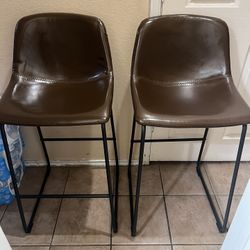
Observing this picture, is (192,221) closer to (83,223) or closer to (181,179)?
(181,179)

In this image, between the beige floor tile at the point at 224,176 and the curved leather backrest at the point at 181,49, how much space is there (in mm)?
634

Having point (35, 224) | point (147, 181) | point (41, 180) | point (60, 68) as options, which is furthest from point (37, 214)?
point (60, 68)

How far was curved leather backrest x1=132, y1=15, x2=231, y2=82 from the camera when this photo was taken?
3.78 feet

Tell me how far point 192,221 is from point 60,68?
96cm

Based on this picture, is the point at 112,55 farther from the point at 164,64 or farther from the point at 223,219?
the point at 223,219

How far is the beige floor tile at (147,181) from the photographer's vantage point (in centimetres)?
149

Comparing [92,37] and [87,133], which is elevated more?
[92,37]

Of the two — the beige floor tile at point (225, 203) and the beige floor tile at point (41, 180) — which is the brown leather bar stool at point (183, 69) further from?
the beige floor tile at point (41, 180)

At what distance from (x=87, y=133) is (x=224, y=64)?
778mm

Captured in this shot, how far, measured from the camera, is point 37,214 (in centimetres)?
137

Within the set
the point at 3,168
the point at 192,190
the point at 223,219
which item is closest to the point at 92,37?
the point at 3,168

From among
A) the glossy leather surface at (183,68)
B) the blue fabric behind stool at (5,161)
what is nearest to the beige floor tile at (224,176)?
the glossy leather surface at (183,68)

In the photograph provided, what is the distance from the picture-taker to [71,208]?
54.9 inches

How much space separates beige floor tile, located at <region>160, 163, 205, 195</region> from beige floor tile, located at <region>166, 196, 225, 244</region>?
0.14 feet
